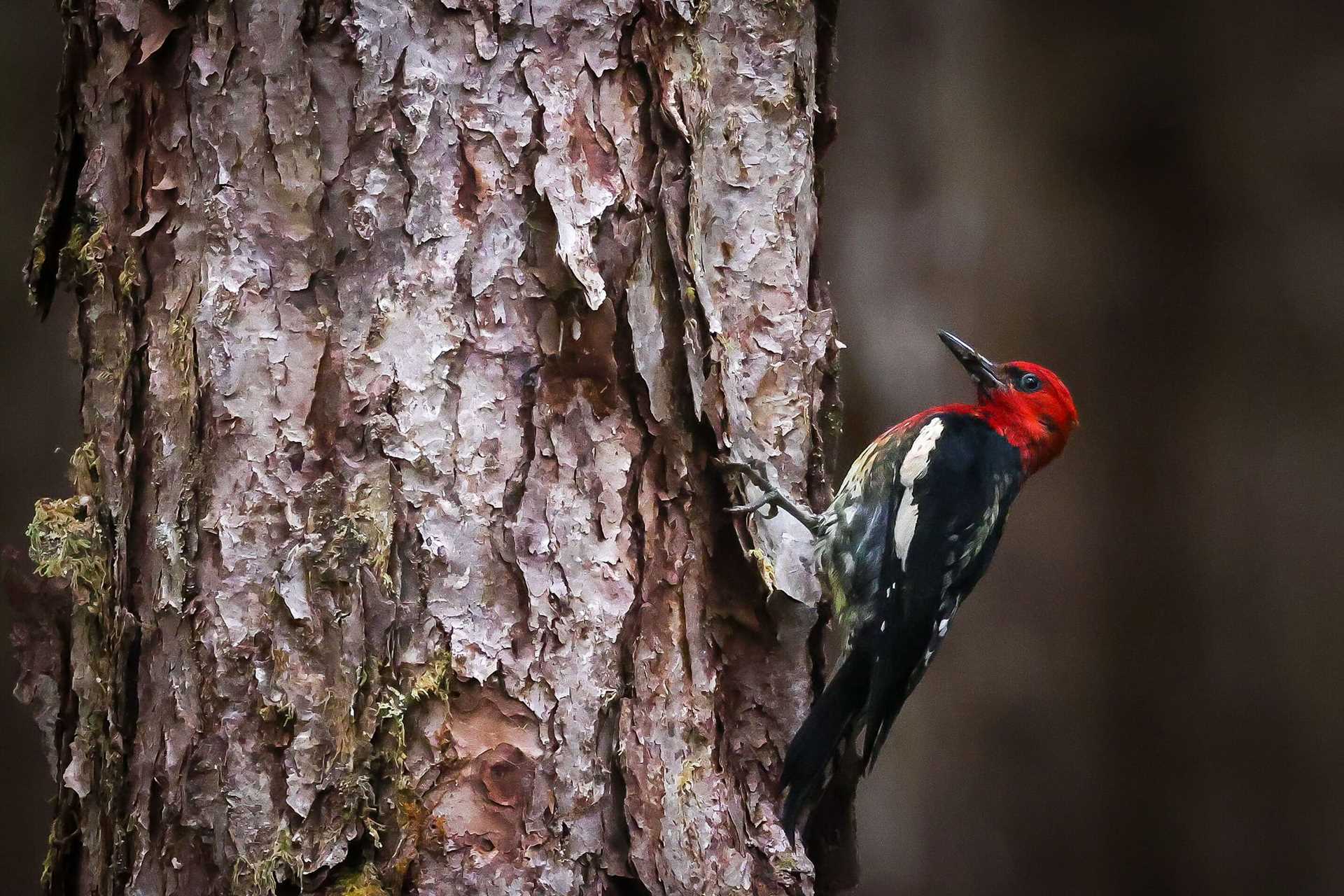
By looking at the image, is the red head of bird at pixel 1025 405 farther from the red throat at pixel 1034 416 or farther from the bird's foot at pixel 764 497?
the bird's foot at pixel 764 497

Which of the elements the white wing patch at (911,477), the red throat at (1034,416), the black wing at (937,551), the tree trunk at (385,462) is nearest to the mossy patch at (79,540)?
the tree trunk at (385,462)

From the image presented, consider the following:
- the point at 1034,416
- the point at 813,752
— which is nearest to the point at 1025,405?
the point at 1034,416

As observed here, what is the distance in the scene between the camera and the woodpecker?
205 centimetres

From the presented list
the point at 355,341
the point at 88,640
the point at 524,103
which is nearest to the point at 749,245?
the point at 524,103

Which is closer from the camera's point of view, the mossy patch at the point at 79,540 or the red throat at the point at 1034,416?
the mossy patch at the point at 79,540

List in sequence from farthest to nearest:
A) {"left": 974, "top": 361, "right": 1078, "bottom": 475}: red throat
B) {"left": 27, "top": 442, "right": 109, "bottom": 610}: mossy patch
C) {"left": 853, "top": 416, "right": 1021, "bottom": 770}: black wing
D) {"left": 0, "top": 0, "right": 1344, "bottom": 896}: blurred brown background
A: 1. {"left": 0, "top": 0, "right": 1344, "bottom": 896}: blurred brown background
2. {"left": 974, "top": 361, "right": 1078, "bottom": 475}: red throat
3. {"left": 853, "top": 416, "right": 1021, "bottom": 770}: black wing
4. {"left": 27, "top": 442, "right": 109, "bottom": 610}: mossy patch

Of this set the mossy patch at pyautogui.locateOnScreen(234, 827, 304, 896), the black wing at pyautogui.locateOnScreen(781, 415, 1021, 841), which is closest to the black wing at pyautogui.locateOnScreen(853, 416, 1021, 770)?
the black wing at pyautogui.locateOnScreen(781, 415, 1021, 841)

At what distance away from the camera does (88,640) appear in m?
1.86

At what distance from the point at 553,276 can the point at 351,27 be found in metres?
0.49

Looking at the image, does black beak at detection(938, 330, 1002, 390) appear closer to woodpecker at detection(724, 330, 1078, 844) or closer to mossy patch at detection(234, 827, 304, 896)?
woodpecker at detection(724, 330, 1078, 844)

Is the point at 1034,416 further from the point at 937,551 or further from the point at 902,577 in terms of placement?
the point at 902,577

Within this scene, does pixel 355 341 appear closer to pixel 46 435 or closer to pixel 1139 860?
pixel 46 435

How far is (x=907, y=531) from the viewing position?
9.22 ft

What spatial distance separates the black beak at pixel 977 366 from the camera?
306 cm
